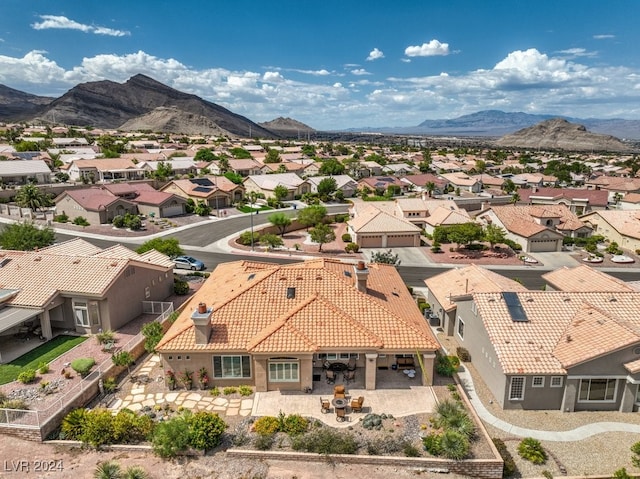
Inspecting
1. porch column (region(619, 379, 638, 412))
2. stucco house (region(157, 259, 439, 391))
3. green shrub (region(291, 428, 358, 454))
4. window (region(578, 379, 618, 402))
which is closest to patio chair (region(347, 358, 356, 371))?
stucco house (region(157, 259, 439, 391))

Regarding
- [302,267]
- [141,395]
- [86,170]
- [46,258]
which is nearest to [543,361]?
[302,267]

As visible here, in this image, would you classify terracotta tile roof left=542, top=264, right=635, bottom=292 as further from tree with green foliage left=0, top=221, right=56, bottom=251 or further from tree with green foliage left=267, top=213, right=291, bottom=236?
tree with green foliage left=0, top=221, right=56, bottom=251

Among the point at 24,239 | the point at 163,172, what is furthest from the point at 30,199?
the point at 163,172

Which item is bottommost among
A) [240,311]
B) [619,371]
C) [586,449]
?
[586,449]

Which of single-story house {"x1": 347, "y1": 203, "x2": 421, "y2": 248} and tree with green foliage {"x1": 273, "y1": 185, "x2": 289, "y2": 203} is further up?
tree with green foliage {"x1": 273, "y1": 185, "x2": 289, "y2": 203}

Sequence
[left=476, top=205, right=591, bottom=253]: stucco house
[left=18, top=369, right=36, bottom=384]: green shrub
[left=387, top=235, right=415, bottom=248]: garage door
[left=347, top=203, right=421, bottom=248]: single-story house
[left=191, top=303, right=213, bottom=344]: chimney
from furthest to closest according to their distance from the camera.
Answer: [left=387, top=235, right=415, bottom=248]: garage door, [left=347, top=203, right=421, bottom=248]: single-story house, [left=476, top=205, right=591, bottom=253]: stucco house, [left=18, top=369, right=36, bottom=384]: green shrub, [left=191, top=303, right=213, bottom=344]: chimney

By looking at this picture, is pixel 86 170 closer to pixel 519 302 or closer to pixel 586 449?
pixel 519 302

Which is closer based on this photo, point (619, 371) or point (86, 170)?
point (619, 371)
